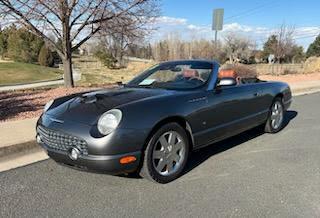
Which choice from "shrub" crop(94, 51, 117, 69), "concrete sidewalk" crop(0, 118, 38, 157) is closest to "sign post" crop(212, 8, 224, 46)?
"concrete sidewalk" crop(0, 118, 38, 157)

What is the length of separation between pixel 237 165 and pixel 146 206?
5.82ft

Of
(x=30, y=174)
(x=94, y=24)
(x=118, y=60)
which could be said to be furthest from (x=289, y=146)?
(x=118, y=60)

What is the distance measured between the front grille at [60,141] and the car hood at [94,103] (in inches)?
7.8

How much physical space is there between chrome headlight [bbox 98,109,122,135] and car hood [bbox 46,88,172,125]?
0.28ft

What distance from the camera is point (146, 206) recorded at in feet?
12.7

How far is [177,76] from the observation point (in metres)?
5.50

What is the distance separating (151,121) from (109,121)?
0.46 m

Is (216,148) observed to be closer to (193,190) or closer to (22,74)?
(193,190)

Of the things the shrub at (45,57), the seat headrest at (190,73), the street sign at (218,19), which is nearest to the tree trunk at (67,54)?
the street sign at (218,19)

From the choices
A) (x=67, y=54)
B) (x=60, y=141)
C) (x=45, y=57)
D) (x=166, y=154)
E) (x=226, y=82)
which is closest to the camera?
(x=60, y=141)

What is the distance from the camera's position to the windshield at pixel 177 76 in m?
5.31

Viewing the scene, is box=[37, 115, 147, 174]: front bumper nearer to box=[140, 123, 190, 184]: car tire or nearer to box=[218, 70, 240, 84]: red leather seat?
box=[140, 123, 190, 184]: car tire

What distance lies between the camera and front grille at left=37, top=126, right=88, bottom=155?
13.3 ft

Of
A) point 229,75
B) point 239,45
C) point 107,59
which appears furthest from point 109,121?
point 239,45
